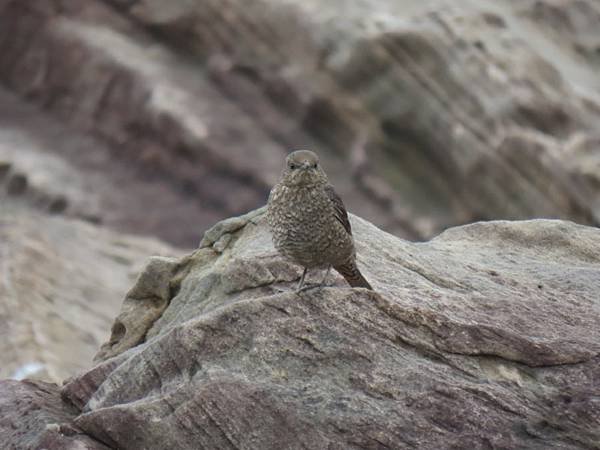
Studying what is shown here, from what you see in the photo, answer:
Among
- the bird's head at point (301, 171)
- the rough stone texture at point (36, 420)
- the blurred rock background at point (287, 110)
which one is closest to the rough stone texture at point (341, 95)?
the blurred rock background at point (287, 110)

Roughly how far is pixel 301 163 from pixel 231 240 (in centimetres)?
188

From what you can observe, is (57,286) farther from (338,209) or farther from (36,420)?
(338,209)

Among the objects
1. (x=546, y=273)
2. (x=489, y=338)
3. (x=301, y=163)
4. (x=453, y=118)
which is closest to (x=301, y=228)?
(x=301, y=163)

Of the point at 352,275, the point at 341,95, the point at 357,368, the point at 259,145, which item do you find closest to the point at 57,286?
the point at 259,145

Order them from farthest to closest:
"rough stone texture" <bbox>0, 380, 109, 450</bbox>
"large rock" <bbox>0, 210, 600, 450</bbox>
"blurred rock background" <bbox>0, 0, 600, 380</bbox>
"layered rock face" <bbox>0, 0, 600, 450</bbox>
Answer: "blurred rock background" <bbox>0, 0, 600, 380</bbox>
"layered rock face" <bbox>0, 0, 600, 450</bbox>
"rough stone texture" <bbox>0, 380, 109, 450</bbox>
"large rock" <bbox>0, 210, 600, 450</bbox>

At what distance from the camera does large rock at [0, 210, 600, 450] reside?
7.63 m

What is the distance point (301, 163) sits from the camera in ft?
26.6

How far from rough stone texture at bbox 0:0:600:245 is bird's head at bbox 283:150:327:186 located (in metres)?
15.0

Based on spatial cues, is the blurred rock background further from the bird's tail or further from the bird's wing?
the bird's wing

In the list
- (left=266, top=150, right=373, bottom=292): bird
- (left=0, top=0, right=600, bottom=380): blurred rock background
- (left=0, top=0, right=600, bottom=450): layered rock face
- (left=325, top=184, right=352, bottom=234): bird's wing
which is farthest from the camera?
(left=0, top=0, right=600, bottom=380): blurred rock background

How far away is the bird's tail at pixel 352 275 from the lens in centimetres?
832

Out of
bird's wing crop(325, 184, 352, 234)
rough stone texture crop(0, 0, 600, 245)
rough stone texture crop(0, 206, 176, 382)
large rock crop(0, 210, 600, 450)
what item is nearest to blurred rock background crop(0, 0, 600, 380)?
rough stone texture crop(0, 0, 600, 245)

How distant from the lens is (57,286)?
57.8ft

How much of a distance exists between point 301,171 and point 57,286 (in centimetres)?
1024
